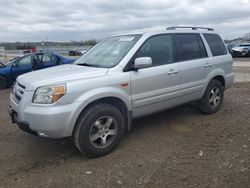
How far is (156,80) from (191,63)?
1066 mm

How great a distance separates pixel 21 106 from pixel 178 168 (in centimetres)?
226

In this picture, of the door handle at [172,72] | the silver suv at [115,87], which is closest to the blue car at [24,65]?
the silver suv at [115,87]

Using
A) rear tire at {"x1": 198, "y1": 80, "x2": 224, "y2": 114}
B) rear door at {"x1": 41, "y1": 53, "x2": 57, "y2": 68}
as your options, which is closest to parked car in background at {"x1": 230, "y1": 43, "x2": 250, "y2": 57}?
rear door at {"x1": 41, "y1": 53, "x2": 57, "y2": 68}

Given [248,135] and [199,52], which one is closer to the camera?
[248,135]

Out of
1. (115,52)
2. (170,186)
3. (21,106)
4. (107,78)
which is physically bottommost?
(170,186)

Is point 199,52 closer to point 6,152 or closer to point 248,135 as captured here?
point 248,135

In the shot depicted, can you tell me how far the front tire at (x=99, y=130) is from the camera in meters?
4.10

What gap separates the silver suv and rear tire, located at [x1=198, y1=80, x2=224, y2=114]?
0.02 metres

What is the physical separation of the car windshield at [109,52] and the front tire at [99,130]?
0.78m

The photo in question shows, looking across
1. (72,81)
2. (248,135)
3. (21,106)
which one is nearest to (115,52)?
(72,81)

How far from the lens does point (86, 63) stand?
522cm

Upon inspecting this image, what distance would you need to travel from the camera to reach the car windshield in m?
4.82

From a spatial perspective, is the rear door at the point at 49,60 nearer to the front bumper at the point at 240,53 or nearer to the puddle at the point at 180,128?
the puddle at the point at 180,128

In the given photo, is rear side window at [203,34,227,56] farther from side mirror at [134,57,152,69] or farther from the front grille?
the front grille
